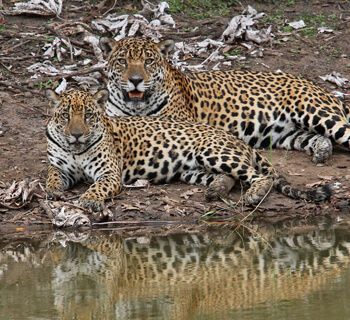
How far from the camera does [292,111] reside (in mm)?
16469

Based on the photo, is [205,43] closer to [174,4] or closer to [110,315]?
[174,4]

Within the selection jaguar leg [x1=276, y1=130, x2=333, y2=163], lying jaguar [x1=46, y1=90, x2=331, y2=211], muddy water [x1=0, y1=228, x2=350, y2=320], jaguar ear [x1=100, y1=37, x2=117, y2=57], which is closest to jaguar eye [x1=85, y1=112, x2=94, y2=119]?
lying jaguar [x1=46, y1=90, x2=331, y2=211]

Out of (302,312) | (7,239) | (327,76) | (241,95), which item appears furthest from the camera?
(327,76)

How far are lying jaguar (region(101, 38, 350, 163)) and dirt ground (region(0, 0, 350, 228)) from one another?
310 mm

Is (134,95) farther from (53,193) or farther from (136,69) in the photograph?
(53,193)

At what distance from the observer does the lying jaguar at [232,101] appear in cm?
1591

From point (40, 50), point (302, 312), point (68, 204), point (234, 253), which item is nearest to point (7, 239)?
point (68, 204)

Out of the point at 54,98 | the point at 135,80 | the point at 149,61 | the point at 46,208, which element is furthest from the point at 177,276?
the point at 149,61

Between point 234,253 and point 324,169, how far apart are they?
3.25m

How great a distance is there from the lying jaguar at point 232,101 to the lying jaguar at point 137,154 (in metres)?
0.67

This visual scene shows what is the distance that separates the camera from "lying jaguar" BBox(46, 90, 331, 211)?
47.4 ft

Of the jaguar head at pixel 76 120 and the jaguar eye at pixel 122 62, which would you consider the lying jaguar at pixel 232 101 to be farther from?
the jaguar head at pixel 76 120

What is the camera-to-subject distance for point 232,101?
16469 millimetres

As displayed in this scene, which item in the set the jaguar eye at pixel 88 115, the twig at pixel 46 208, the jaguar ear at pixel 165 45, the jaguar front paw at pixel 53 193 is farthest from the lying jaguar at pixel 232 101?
the twig at pixel 46 208
